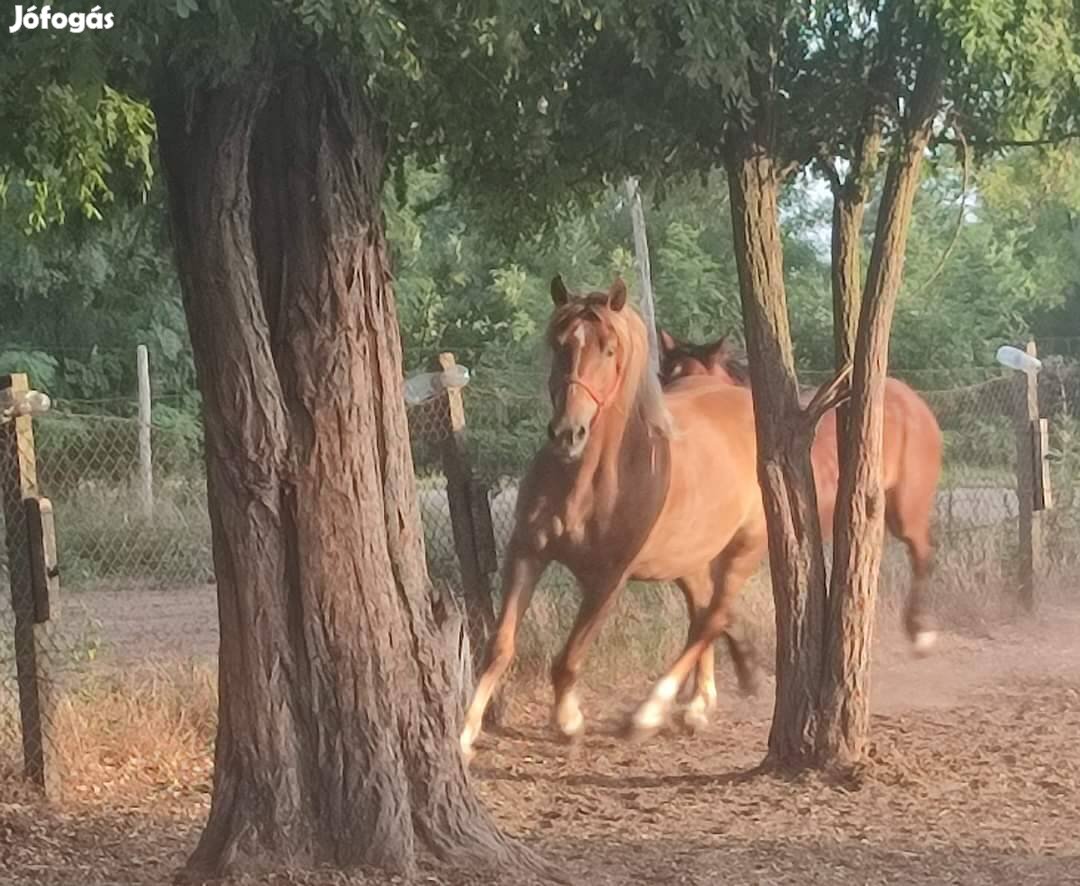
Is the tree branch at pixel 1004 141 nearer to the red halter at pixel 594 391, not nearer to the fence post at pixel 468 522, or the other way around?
the red halter at pixel 594 391

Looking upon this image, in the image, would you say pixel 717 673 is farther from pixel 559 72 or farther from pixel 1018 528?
pixel 559 72

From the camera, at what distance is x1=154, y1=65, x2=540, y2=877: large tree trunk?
4.67 metres

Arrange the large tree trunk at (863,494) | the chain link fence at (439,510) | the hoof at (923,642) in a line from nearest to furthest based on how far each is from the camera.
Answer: the large tree trunk at (863,494)
the chain link fence at (439,510)
the hoof at (923,642)

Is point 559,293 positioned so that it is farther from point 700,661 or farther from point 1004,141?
point 700,661

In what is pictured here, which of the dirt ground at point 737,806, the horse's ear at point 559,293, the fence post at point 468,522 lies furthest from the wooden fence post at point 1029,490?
the horse's ear at point 559,293

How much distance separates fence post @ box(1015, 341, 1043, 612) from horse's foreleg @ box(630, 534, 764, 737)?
11.0 feet

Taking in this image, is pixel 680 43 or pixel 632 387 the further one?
pixel 632 387

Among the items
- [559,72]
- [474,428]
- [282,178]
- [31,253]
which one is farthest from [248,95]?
[31,253]

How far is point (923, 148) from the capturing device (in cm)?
674

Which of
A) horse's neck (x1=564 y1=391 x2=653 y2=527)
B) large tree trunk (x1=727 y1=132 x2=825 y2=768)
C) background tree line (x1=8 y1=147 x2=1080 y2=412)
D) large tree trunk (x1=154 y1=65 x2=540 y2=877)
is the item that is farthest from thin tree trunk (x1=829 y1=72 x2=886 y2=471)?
background tree line (x1=8 y1=147 x2=1080 y2=412)

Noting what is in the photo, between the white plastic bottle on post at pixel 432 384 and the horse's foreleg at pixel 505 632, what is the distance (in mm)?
1244

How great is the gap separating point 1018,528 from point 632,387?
5.20m

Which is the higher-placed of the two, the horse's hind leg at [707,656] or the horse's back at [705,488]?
the horse's back at [705,488]

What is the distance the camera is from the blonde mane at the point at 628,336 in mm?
6984
